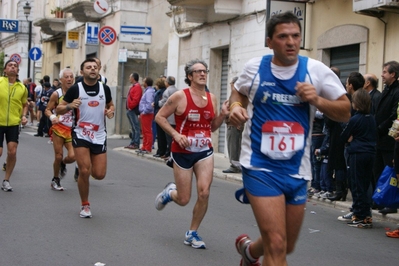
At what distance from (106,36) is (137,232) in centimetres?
1678

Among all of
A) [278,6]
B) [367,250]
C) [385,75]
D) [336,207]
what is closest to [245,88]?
[367,250]

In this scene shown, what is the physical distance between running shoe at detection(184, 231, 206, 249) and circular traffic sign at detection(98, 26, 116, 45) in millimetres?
17335

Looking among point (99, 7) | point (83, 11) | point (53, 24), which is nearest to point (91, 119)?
point (99, 7)

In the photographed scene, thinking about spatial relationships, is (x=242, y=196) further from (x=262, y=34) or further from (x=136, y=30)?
(x=136, y=30)

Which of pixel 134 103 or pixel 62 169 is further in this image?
pixel 134 103

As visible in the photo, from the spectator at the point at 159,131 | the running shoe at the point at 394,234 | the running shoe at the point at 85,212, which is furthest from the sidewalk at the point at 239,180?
the running shoe at the point at 85,212

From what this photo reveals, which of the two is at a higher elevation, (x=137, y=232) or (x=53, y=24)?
(x=53, y=24)

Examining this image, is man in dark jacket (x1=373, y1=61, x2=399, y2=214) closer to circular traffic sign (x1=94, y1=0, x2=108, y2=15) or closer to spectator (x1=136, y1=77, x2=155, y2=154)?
spectator (x1=136, y1=77, x2=155, y2=154)

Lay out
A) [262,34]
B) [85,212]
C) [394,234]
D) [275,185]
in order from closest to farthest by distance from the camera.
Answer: [275,185], [394,234], [85,212], [262,34]

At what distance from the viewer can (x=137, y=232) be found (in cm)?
870

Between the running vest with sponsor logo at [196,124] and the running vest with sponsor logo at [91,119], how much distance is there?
1.68 meters

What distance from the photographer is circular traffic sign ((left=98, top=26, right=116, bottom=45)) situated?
24.7 meters

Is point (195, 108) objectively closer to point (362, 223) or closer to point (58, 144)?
point (362, 223)

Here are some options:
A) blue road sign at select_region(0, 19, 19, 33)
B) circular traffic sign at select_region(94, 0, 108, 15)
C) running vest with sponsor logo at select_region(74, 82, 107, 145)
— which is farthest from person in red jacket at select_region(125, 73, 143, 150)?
blue road sign at select_region(0, 19, 19, 33)
